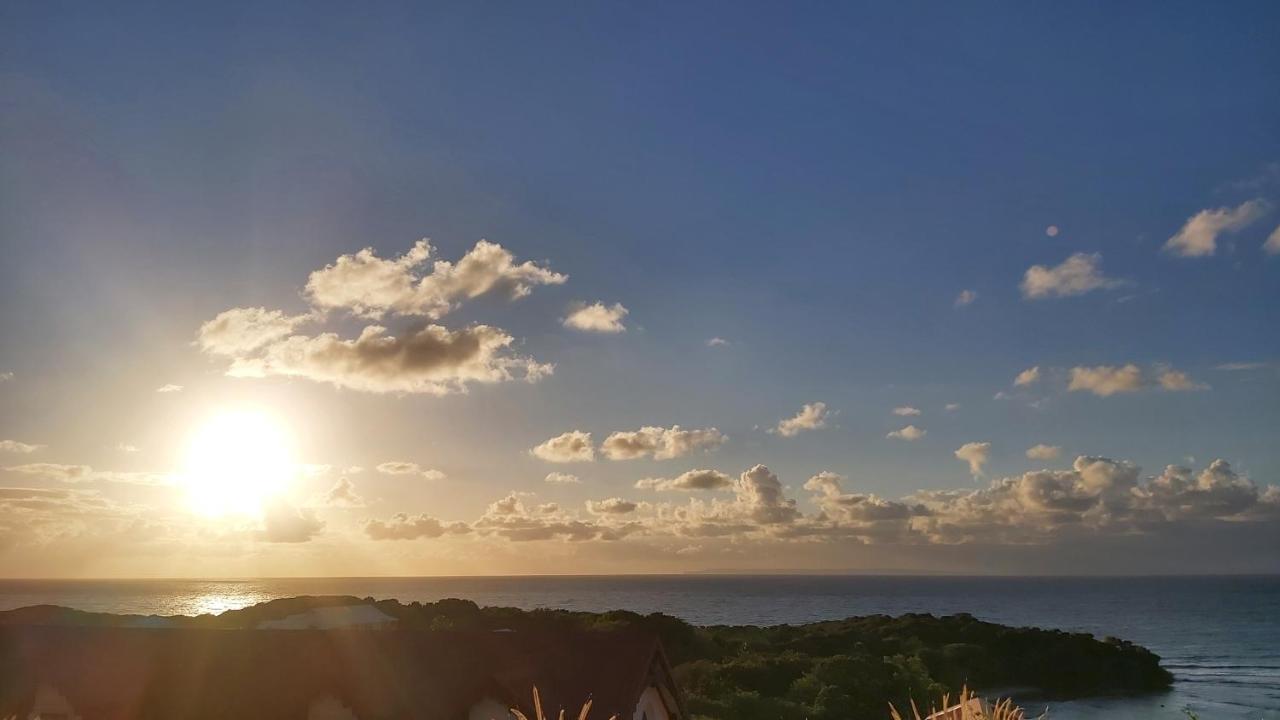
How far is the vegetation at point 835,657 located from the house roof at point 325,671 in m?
14.3

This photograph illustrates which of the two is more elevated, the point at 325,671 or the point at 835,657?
the point at 325,671

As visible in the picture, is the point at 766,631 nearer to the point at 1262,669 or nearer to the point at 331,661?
the point at 1262,669

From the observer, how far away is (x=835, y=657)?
57.5 metres

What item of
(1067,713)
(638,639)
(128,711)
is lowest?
(1067,713)

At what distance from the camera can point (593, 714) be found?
25.3 metres

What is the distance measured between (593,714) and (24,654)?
1776 centimetres

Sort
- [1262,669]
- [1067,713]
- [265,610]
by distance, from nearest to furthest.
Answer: [265,610], [1067,713], [1262,669]

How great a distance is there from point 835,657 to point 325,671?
3804 centimetres

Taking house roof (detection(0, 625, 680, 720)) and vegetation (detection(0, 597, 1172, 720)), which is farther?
vegetation (detection(0, 597, 1172, 720))

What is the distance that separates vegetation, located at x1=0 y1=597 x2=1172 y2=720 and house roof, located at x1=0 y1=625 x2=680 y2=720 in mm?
14331

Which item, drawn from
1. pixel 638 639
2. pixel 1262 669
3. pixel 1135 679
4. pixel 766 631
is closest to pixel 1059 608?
pixel 1262 669

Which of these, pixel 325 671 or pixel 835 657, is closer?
pixel 325 671

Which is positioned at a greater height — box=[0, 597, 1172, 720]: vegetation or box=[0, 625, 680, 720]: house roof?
box=[0, 625, 680, 720]: house roof

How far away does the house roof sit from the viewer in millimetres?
26016
